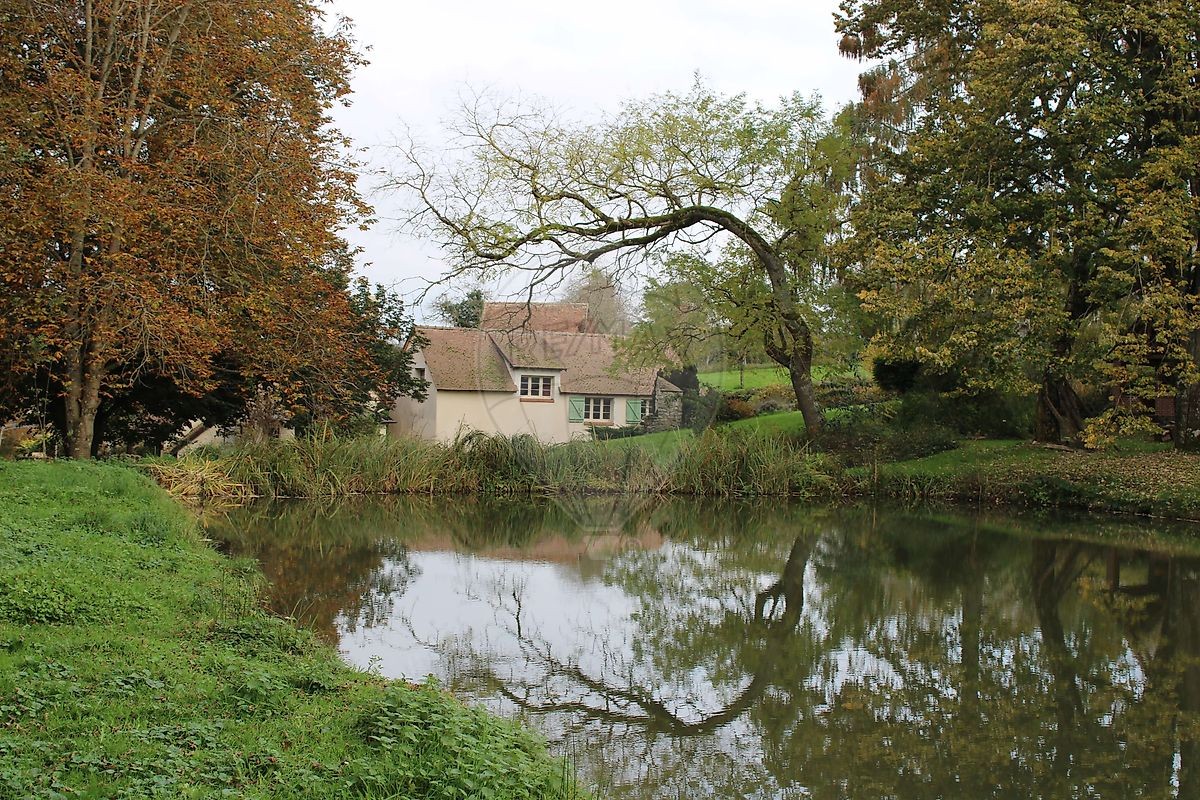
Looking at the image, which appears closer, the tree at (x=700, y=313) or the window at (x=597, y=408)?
the tree at (x=700, y=313)

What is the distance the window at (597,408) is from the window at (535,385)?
5.23 feet

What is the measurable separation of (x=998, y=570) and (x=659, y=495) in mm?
10323

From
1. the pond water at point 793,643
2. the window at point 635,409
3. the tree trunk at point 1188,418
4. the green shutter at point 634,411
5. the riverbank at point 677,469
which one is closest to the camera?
the pond water at point 793,643

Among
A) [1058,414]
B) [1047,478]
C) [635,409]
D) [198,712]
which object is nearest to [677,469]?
[1047,478]

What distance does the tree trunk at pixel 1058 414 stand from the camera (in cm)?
2339

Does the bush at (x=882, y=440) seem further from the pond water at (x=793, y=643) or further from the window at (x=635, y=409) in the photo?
the window at (x=635, y=409)

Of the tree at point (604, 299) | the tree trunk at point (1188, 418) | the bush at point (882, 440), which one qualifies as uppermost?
the tree at point (604, 299)

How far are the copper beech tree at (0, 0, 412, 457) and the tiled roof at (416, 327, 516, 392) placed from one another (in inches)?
788

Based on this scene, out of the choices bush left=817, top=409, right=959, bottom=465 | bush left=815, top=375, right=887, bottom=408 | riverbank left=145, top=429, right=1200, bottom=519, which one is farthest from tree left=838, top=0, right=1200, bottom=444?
bush left=815, top=375, right=887, bottom=408

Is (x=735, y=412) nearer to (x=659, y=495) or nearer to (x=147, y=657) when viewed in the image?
(x=659, y=495)

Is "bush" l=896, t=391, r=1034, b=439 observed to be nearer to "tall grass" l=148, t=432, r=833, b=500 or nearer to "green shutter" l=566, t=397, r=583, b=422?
"tall grass" l=148, t=432, r=833, b=500

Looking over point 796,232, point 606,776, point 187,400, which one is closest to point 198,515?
point 187,400

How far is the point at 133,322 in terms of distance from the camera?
1441cm

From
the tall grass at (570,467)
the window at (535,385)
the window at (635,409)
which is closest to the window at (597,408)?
the window at (635,409)
